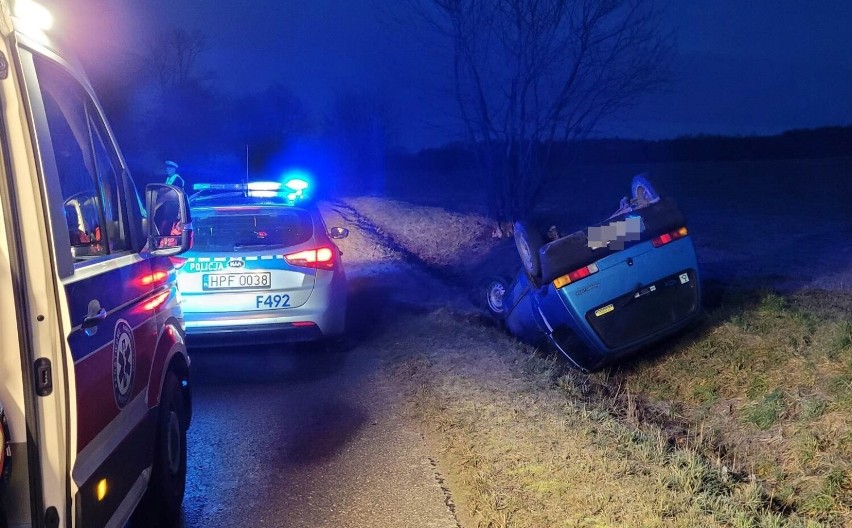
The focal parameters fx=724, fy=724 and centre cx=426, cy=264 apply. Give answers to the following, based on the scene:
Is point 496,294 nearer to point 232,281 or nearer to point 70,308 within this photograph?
point 232,281

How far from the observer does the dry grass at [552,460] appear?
12.2 feet

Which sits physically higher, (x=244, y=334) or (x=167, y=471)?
(x=167, y=471)

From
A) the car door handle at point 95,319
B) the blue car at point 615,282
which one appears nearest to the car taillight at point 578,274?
the blue car at point 615,282

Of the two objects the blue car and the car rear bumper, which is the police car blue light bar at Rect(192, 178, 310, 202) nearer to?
the car rear bumper

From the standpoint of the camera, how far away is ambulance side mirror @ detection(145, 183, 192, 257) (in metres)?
3.78

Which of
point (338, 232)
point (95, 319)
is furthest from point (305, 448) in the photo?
point (338, 232)

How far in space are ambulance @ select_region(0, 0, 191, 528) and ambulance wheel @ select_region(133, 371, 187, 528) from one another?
0.01 m

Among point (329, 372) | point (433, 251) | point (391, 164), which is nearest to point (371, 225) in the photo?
point (433, 251)

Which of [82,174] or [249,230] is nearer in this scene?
[82,174]

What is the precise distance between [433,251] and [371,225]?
6.25 metres

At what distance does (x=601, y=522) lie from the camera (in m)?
3.64

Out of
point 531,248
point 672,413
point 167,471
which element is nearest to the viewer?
point 167,471

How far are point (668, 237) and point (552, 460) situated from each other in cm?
265

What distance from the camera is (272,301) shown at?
6.77m
